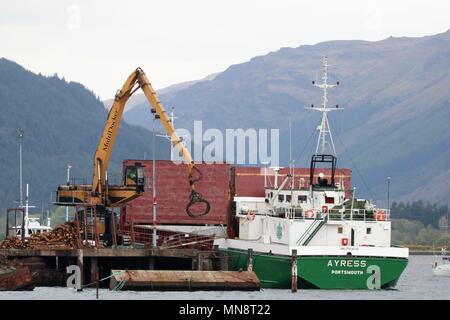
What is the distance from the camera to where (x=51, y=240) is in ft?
300

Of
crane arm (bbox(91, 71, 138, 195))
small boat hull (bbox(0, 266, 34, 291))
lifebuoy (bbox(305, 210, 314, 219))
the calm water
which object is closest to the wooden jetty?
the calm water

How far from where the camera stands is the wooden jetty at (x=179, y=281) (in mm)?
77812

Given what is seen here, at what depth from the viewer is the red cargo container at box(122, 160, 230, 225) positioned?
96.6m

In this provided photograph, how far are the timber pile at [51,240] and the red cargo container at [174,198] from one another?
537cm

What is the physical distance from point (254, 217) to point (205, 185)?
983 centimetres

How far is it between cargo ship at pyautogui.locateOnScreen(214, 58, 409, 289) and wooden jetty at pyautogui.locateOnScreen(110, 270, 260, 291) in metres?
2.96

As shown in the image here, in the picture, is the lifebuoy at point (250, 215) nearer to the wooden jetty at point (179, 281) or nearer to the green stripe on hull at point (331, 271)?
the green stripe on hull at point (331, 271)

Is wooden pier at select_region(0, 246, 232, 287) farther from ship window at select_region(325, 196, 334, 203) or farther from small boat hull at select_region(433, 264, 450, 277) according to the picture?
small boat hull at select_region(433, 264, 450, 277)

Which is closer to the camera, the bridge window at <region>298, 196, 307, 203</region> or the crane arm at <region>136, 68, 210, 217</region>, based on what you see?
the bridge window at <region>298, 196, 307, 203</region>

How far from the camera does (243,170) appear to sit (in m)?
98.1

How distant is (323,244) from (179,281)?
9041 millimetres

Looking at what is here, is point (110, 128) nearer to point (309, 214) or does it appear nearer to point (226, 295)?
point (309, 214)

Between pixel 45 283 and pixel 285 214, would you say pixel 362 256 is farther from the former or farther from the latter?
pixel 45 283
